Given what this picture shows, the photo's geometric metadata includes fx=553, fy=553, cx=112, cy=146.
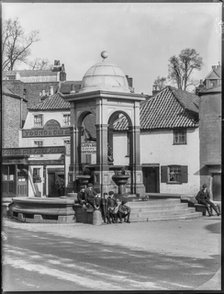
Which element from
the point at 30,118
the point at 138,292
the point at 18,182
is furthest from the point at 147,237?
the point at 30,118

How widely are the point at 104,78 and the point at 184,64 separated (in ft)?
19.0

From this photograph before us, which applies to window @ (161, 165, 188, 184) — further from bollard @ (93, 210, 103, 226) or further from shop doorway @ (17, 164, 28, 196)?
bollard @ (93, 210, 103, 226)

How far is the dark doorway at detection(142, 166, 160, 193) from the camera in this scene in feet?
131

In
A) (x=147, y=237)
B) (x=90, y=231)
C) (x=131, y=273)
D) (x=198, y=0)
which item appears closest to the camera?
(x=198, y=0)

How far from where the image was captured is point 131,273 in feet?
35.7

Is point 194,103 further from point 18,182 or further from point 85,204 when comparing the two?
point 85,204

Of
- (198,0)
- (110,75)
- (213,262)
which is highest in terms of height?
(110,75)

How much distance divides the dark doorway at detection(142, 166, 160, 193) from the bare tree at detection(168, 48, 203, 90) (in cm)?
1535

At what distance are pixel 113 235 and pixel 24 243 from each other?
3036mm

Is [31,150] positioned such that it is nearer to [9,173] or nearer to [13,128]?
[13,128]

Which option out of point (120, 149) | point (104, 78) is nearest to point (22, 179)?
point (120, 149)

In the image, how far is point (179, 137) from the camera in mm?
38969

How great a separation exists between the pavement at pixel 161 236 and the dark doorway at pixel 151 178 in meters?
17.7

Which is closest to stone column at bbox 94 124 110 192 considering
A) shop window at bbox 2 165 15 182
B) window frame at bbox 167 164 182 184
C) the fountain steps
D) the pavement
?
the fountain steps
